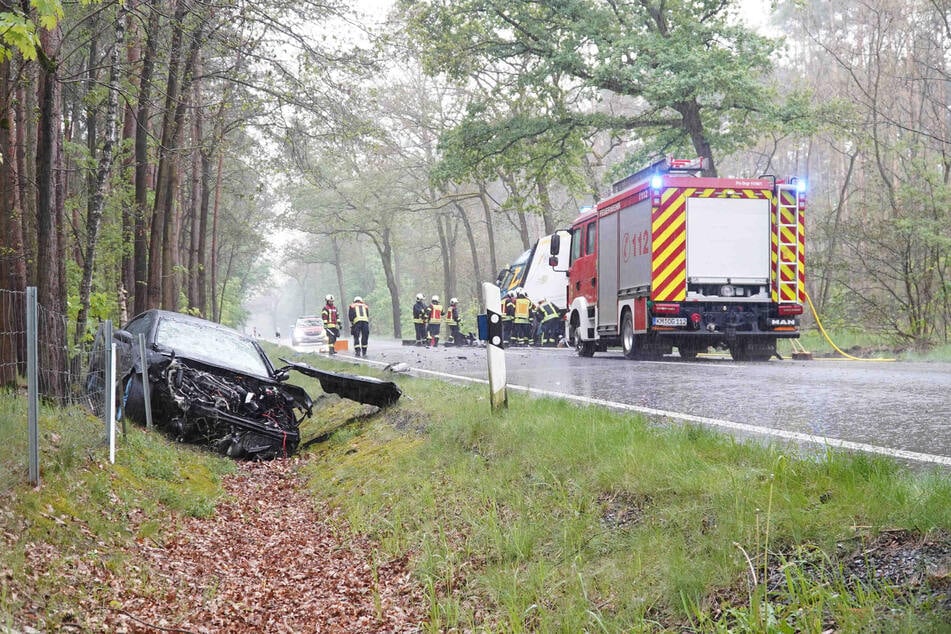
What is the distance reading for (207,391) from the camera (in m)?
9.43

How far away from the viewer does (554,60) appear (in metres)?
21.0

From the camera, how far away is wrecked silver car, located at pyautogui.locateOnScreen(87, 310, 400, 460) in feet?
30.2

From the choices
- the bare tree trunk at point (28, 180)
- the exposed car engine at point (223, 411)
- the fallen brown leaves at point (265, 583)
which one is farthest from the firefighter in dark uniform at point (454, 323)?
the fallen brown leaves at point (265, 583)

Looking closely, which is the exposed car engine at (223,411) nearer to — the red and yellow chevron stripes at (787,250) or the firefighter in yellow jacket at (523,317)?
the red and yellow chevron stripes at (787,250)

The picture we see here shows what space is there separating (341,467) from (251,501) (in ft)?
3.35

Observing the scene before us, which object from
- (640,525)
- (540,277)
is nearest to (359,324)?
(540,277)

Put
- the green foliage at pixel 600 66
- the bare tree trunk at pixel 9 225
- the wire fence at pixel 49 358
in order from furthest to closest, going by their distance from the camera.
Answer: the green foliage at pixel 600 66, the bare tree trunk at pixel 9 225, the wire fence at pixel 49 358

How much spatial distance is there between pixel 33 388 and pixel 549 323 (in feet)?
75.0

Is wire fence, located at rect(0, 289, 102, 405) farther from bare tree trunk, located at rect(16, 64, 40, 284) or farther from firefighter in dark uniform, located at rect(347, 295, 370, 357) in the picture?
firefighter in dark uniform, located at rect(347, 295, 370, 357)

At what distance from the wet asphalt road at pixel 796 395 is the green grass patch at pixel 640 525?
35.9 inches

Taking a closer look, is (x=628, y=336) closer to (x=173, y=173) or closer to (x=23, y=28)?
(x=173, y=173)

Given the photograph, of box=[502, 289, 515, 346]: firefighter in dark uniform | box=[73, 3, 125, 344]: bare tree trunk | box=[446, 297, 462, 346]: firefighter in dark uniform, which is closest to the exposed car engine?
box=[73, 3, 125, 344]: bare tree trunk

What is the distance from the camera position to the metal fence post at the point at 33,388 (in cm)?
522

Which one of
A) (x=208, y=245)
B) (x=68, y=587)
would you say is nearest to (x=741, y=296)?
(x=68, y=587)
